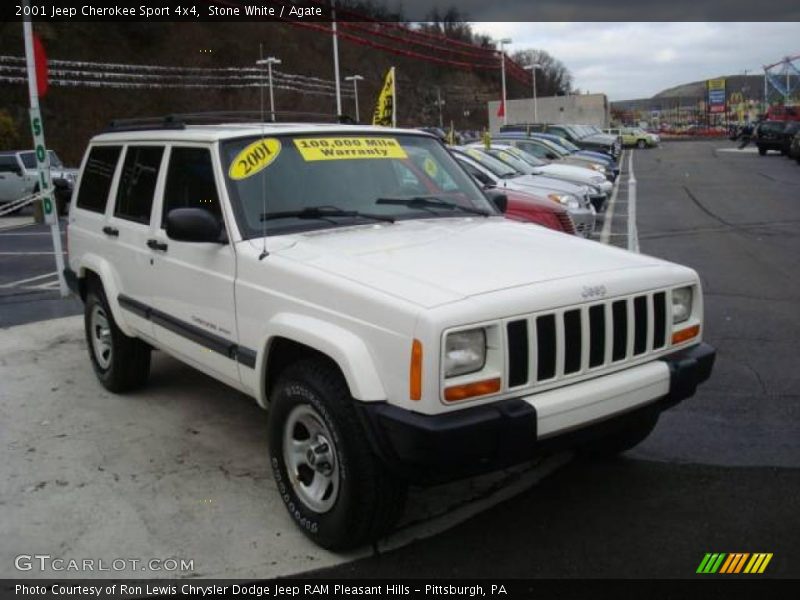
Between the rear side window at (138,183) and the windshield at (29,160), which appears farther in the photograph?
the windshield at (29,160)

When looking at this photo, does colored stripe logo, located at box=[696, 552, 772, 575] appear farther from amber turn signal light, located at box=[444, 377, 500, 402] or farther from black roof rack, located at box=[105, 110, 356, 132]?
black roof rack, located at box=[105, 110, 356, 132]

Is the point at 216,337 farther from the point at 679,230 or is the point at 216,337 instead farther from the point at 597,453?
the point at 679,230

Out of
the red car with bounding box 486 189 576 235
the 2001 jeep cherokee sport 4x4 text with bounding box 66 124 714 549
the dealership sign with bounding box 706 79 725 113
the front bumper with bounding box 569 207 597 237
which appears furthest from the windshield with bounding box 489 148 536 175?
the dealership sign with bounding box 706 79 725 113

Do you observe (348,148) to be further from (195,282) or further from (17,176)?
(17,176)

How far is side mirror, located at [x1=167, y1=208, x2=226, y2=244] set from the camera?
12.5ft

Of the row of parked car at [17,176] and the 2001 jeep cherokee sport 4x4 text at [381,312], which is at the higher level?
the row of parked car at [17,176]

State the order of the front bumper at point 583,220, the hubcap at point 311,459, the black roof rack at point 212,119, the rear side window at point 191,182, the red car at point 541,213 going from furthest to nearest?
1. the front bumper at point 583,220
2. the red car at point 541,213
3. the black roof rack at point 212,119
4. the rear side window at point 191,182
5. the hubcap at point 311,459

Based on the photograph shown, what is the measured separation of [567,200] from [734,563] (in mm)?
9144

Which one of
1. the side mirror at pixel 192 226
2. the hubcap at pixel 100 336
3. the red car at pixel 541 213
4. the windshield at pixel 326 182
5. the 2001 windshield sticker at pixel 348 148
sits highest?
the 2001 windshield sticker at pixel 348 148

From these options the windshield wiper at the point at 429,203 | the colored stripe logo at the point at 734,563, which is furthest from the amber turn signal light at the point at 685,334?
the windshield wiper at the point at 429,203

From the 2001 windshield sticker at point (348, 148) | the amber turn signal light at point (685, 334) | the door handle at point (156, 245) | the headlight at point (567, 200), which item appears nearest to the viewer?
the amber turn signal light at point (685, 334)

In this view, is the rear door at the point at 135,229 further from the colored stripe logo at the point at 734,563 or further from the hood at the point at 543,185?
the hood at the point at 543,185

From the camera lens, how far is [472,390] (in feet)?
9.82

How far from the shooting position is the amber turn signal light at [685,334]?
12.2ft
